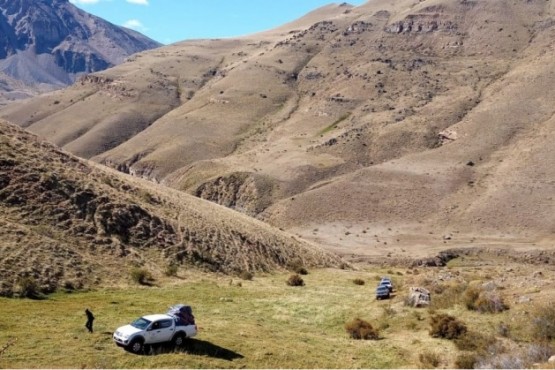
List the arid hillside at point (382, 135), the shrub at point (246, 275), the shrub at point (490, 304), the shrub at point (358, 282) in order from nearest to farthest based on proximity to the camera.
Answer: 1. the shrub at point (490, 304)
2. the shrub at point (358, 282)
3. the shrub at point (246, 275)
4. the arid hillside at point (382, 135)

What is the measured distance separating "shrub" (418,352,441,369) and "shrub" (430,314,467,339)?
227 cm

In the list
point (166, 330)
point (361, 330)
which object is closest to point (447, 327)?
point (361, 330)

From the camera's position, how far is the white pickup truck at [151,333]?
2167 cm

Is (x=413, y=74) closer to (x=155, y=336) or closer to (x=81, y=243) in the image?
(x=81, y=243)

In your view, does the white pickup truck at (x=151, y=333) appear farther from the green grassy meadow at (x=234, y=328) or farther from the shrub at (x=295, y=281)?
the shrub at (x=295, y=281)

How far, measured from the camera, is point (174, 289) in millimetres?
37719

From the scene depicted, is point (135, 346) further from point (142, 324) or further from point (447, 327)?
point (447, 327)

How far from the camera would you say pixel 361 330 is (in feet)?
89.4

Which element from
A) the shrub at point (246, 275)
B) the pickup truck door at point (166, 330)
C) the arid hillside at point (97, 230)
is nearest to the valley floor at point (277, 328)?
the pickup truck door at point (166, 330)

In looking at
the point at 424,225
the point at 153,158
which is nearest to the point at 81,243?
the point at 424,225

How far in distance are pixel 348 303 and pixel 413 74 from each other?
13456 cm

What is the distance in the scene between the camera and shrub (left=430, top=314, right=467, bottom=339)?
2536cm

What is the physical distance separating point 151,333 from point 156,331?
22 cm

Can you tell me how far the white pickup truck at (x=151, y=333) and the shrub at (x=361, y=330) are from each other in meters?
8.54
